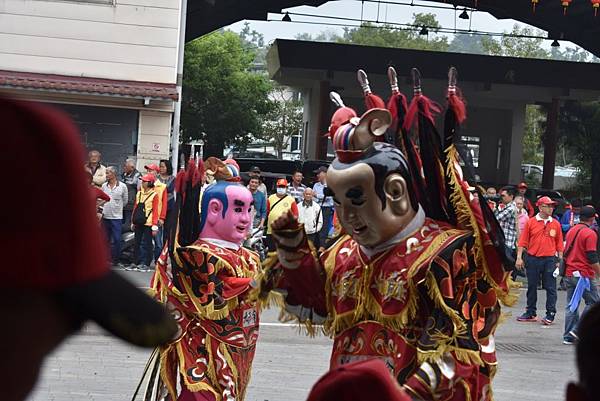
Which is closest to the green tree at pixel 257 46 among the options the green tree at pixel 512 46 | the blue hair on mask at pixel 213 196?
the green tree at pixel 512 46

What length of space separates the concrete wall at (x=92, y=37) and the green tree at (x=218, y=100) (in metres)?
15.1

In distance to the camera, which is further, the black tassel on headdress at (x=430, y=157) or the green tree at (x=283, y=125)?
the green tree at (x=283, y=125)

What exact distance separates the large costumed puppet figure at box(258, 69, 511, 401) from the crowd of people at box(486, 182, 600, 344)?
17.4ft

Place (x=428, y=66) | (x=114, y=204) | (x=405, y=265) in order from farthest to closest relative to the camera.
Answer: (x=428, y=66) < (x=114, y=204) < (x=405, y=265)

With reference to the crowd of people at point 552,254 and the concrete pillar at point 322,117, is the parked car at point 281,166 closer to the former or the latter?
the concrete pillar at point 322,117

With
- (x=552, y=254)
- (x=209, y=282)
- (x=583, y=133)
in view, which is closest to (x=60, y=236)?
(x=209, y=282)

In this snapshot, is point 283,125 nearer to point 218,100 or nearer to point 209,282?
point 218,100

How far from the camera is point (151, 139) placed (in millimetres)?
18328

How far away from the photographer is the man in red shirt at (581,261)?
11.8 metres

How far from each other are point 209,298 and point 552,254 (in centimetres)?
806

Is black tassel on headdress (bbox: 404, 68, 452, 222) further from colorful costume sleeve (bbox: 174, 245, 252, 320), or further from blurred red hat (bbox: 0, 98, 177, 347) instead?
blurred red hat (bbox: 0, 98, 177, 347)

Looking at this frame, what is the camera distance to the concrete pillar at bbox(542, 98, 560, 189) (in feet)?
101

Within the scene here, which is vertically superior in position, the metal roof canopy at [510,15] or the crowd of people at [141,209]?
the metal roof canopy at [510,15]

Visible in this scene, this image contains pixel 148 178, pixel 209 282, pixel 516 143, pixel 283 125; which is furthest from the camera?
pixel 283 125
